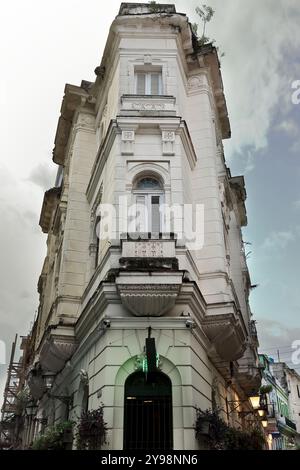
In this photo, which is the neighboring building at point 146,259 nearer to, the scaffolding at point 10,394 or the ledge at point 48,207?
the ledge at point 48,207

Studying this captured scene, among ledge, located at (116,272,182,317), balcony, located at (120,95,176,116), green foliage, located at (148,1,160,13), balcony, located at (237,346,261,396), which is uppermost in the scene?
green foliage, located at (148,1,160,13)

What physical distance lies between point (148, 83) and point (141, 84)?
0.79ft

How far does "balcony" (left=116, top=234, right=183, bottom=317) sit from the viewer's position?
1084 centimetres

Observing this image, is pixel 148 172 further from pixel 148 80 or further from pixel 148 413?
A: pixel 148 413

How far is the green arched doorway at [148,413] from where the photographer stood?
10016 millimetres

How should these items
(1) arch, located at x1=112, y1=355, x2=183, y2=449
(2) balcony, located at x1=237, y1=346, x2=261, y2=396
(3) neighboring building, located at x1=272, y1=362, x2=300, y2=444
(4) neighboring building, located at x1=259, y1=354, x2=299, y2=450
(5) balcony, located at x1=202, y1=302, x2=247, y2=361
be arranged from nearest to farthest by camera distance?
(1) arch, located at x1=112, y1=355, x2=183, y2=449 → (5) balcony, located at x1=202, y1=302, x2=247, y2=361 → (2) balcony, located at x1=237, y1=346, x2=261, y2=396 → (4) neighboring building, located at x1=259, y1=354, x2=299, y2=450 → (3) neighboring building, located at x1=272, y1=362, x2=300, y2=444

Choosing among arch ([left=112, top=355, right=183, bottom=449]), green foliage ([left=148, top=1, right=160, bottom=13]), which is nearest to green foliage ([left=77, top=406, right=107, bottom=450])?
arch ([left=112, top=355, right=183, bottom=449])

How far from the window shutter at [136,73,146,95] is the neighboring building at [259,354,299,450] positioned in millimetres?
33003

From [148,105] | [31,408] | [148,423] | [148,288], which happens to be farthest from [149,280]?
[31,408]

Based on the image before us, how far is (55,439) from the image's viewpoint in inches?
441

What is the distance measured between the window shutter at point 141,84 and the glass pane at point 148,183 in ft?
11.8

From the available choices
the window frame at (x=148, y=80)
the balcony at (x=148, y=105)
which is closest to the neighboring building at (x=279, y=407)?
the window frame at (x=148, y=80)

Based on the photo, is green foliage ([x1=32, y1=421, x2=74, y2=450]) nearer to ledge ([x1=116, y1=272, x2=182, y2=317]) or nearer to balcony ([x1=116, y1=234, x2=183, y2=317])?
balcony ([x1=116, y1=234, x2=183, y2=317])

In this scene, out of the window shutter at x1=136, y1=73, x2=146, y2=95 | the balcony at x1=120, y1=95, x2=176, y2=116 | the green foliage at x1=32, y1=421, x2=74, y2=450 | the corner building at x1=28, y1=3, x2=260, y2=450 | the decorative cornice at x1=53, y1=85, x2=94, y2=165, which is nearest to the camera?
the corner building at x1=28, y1=3, x2=260, y2=450
